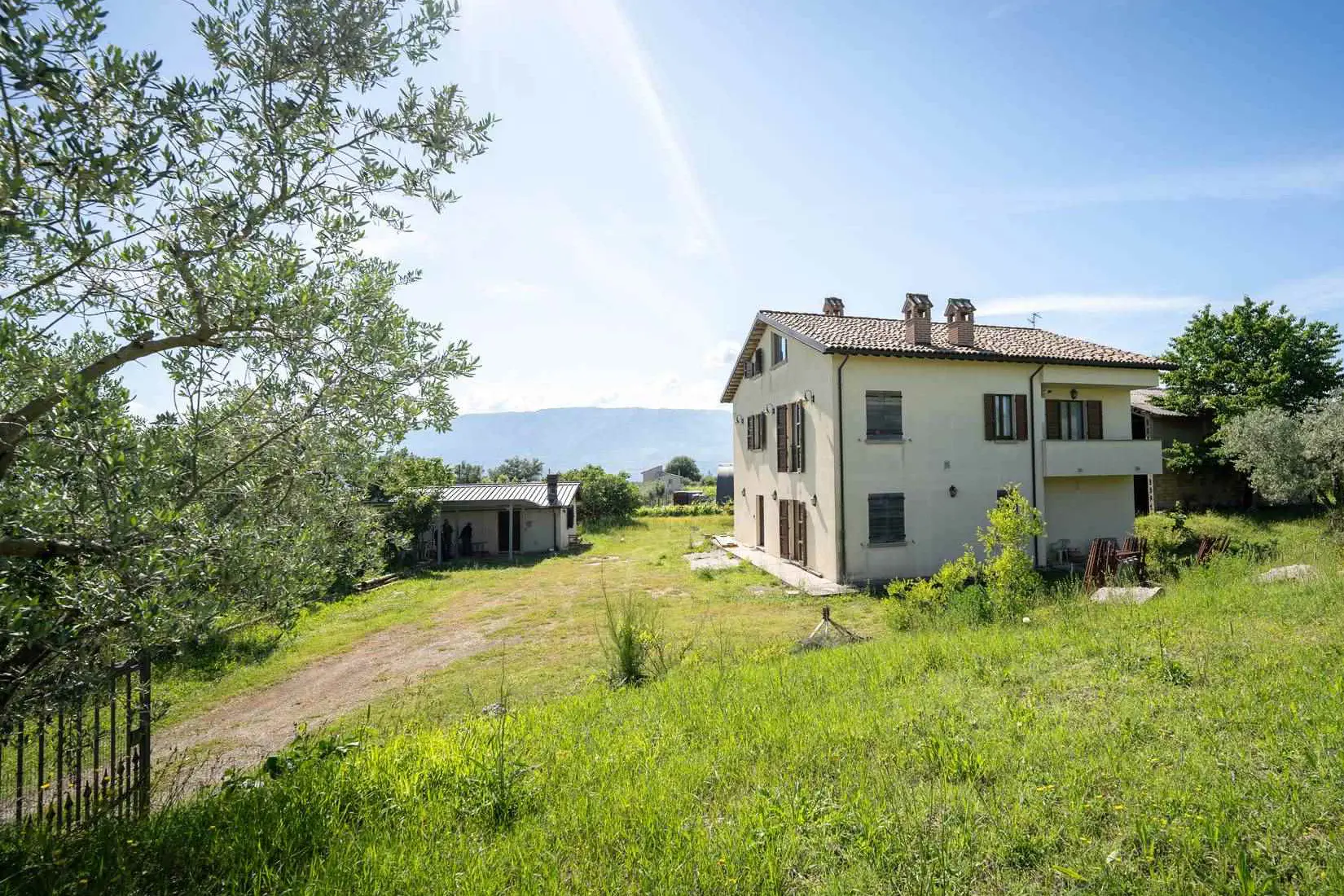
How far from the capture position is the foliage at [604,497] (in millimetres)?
38125

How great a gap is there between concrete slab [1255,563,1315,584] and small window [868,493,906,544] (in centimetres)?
803

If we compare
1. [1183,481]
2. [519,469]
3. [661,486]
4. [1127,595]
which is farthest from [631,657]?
[519,469]

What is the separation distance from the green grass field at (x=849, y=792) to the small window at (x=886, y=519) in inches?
401

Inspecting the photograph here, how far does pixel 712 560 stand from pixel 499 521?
10.9m

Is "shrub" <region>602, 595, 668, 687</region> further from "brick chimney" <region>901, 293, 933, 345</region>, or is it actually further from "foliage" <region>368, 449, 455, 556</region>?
"brick chimney" <region>901, 293, 933, 345</region>

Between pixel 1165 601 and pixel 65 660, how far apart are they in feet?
39.3

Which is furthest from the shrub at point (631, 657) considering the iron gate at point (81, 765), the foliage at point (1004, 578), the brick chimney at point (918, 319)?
the brick chimney at point (918, 319)

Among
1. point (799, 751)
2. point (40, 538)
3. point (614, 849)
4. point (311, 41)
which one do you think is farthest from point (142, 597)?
point (799, 751)

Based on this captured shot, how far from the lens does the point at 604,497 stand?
38.4 meters

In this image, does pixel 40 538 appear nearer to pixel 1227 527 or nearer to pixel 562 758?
pixel 562 758

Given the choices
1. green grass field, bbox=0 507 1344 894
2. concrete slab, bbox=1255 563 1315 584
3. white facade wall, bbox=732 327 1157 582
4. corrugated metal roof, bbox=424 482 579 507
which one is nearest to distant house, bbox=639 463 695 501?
corrugated metal roof, bbox=424 482 579 507

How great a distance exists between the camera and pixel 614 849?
11.7 ft

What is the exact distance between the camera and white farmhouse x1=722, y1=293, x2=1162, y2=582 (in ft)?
56.2

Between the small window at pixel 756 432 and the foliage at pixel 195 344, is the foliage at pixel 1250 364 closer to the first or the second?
the small window at pixel 756 432
